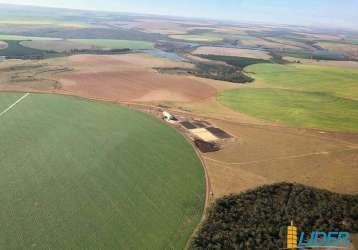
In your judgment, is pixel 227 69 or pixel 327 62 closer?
pixel 227 69

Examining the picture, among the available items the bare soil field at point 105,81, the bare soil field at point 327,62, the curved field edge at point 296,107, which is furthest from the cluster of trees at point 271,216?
the bare soil field at point 327,62

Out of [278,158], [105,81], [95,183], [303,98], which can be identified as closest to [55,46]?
[105,81]

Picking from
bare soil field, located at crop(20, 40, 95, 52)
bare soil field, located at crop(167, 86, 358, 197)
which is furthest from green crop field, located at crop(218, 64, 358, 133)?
bare soil field, located at crop(20, 40, 95, 52)

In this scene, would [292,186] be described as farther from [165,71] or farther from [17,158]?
[165,71]

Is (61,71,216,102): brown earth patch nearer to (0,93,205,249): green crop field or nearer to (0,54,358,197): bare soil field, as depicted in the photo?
(0,54,358,197): bare soil field

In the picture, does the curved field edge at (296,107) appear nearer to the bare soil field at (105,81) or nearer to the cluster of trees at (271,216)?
the bare soil field at (105,81)

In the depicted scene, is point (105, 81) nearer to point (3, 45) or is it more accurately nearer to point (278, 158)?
point (278, 158)
